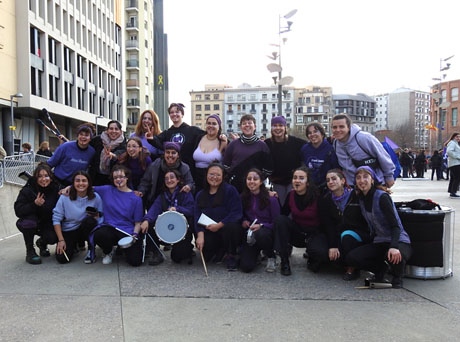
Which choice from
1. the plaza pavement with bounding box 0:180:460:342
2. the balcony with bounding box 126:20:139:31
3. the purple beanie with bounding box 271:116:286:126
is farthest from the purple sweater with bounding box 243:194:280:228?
the balcony with bounding box 126:20:139:31

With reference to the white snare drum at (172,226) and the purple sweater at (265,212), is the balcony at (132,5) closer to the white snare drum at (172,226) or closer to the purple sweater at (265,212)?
the white snare drum at (172,226)

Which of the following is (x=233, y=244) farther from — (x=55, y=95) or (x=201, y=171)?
(x=55, y=95)

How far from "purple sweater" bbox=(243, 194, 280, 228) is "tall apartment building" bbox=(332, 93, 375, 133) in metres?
148

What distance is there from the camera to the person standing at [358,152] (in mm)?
5051

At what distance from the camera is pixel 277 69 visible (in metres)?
13.3

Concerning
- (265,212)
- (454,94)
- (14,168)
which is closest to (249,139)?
(265,212)

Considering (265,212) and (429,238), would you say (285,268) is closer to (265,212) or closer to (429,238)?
(265,212)

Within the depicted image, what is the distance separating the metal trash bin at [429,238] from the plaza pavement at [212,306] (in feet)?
0.45

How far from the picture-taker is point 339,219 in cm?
496

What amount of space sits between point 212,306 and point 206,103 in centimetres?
13255

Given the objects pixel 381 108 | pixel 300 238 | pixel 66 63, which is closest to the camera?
pixel 300 238

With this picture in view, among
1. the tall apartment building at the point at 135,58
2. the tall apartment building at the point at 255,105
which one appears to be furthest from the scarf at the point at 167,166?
the tall apartment building at the point at 255,105

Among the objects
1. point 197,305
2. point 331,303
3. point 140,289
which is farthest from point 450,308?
point 140,289

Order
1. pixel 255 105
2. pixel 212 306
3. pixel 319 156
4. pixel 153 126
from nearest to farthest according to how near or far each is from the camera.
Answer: pixel 212 306, pixel 319 156, pixel 153 126, pixel 255 105
